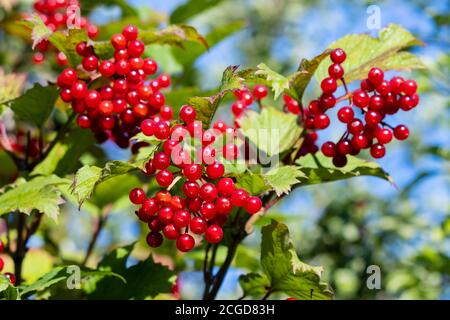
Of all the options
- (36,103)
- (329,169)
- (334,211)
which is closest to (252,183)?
(329,169)

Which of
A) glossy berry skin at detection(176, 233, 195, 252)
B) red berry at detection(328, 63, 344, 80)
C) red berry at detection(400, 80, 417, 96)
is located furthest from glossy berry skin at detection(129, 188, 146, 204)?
red berry at detection(400, 80, 417, 96)

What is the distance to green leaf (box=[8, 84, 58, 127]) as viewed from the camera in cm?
156

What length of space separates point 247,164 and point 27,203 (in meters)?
0.49

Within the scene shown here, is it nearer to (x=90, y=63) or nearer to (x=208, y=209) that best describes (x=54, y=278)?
(x=208, y=209)

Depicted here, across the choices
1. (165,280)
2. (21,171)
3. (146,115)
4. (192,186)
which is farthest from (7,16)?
(192,186)

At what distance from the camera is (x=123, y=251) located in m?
1.59

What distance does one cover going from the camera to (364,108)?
4.57 ft

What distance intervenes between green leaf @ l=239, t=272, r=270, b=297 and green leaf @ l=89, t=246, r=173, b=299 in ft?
0.59

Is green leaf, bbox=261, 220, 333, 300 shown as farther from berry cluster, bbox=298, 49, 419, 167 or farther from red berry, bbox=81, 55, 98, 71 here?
Result: red berry, bbox=81, 55, 98, 71

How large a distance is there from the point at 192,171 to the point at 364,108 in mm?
441

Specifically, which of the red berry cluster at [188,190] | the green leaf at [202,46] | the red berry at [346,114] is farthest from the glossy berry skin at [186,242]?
the green leaf at [202,46]

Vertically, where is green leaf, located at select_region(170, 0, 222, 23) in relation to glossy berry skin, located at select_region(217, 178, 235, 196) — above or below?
above

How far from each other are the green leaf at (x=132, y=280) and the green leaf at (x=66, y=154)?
0.81 ft
